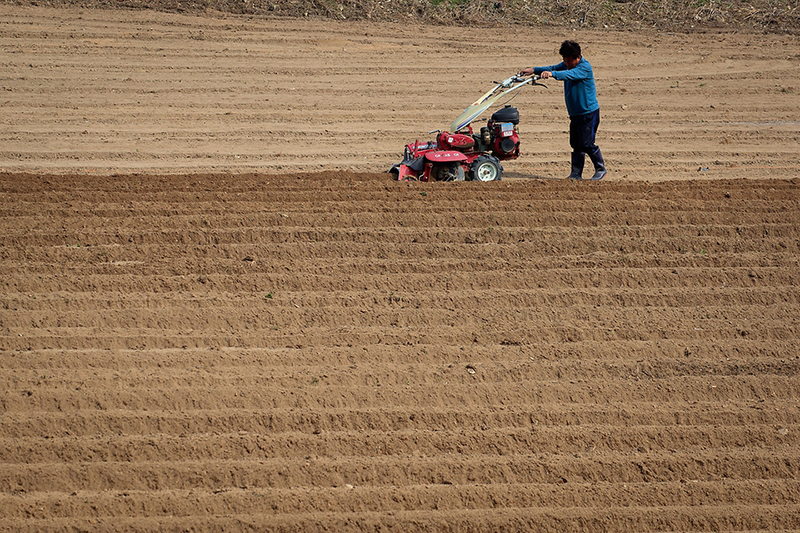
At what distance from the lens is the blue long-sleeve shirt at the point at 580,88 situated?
9.16 m

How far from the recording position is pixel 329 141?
462 inches

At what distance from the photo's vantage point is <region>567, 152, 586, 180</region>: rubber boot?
959cm

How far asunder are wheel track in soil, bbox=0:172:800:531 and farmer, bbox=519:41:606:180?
107 cm

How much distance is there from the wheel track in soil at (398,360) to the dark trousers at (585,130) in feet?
3.46

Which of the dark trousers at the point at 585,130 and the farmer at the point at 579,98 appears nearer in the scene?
the farmer at the point at 579,98

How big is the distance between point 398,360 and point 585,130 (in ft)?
15.5

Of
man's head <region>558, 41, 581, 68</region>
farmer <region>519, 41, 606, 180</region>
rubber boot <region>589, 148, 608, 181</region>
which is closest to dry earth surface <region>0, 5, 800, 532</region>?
rubber boot <region>589, 148, 608, 181</region>

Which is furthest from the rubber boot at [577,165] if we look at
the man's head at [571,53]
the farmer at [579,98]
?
the man's head at [571,53]

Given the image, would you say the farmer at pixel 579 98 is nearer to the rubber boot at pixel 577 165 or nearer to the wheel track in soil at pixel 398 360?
the rubber boot at pixel 577 165

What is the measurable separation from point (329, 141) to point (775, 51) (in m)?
9.90

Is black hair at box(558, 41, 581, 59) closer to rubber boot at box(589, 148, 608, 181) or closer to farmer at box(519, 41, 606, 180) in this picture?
farmer at box(519, 41, 606, 180)

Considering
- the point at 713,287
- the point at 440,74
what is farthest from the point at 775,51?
the point at 713,287

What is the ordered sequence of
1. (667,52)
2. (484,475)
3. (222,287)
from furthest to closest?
1. (667,52)
2. (222,287)
3. (484,475)

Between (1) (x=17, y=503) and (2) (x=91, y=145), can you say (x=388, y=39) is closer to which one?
(2) (x=91, y=145)
